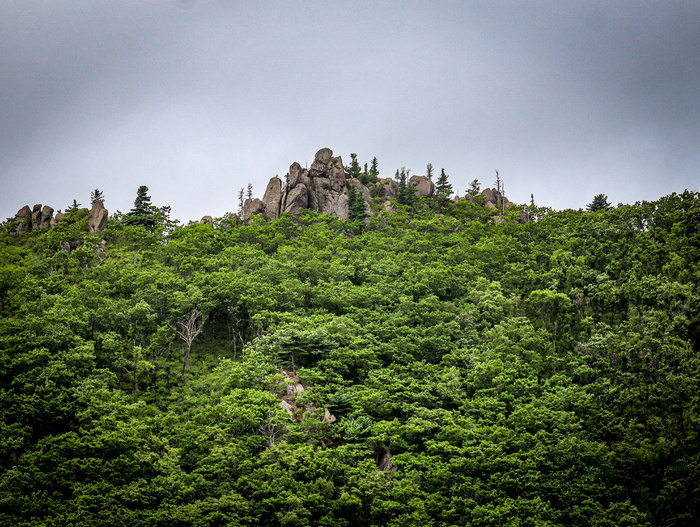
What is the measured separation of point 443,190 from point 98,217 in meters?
56.2

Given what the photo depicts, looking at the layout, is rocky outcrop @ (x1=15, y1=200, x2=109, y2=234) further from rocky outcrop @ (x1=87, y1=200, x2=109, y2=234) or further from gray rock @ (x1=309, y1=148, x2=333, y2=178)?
gray rock @ (x1=309, y1=148, x2=333, y2=178)

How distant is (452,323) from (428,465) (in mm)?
16077

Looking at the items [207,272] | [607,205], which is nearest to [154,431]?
[207,272]

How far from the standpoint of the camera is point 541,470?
3288cm

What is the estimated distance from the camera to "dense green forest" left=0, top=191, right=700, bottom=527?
29422 mm

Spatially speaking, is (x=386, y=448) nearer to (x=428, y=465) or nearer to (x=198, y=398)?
(x=428, y=465)

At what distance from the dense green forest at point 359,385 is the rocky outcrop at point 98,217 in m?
12.7

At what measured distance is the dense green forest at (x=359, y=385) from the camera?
29422 millimetres

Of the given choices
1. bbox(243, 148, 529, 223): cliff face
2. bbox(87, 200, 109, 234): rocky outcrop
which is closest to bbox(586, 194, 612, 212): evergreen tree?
bbox(243, 148, 529, 223): cliff face

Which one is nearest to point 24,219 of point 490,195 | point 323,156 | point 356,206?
point 323,156

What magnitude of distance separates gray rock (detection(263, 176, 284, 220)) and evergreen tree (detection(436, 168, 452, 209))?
86.8 ft

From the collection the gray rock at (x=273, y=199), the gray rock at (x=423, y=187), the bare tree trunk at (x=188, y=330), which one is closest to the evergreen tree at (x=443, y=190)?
the gray rock at (x=423, y=187)

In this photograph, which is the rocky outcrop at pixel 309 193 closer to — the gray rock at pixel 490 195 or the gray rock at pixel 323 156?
the gray rock at pixel 323 156

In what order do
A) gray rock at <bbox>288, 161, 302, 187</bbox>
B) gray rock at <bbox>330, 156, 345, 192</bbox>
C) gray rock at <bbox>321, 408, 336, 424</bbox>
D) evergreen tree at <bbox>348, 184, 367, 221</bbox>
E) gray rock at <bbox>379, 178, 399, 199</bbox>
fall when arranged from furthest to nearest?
gray rock at <bbox>379, 178, 399, 199</bbox>, gray rock at <bbox>330, 156, 345, 192</bbox>, gray rock at <bbox>288, 161, 302, 187</bbox>, evergreen tree at <bbox>348, 184, 367, 221</bbox>, gray rock at <bbox>321, 408, 336, 424</bbox>
